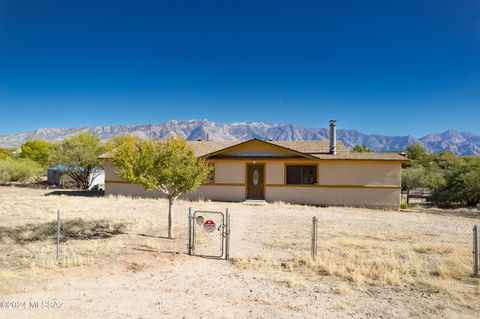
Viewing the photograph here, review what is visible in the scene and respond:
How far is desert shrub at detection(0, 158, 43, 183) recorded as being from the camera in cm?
3681

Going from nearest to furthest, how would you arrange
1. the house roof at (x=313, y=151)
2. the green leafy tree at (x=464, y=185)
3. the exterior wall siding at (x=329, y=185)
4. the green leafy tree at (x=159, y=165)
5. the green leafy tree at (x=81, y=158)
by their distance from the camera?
1. the green leafy tree at (x=159, y=165)
2. the exterior wall siding at (x=329, y=185)
3. the house roof at (x=313, y=151)
4. the green leafy tree at (x=464, y=185)
5. the green leafy tree at (x=81, y=158)

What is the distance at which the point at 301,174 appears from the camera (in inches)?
894

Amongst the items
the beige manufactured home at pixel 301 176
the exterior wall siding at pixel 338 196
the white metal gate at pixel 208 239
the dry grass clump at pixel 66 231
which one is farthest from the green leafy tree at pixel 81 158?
the white metal gate at pixel 208 239

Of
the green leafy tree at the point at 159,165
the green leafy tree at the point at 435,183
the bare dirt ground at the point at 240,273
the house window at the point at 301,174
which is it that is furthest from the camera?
the green leafy tree at the point at 435,183

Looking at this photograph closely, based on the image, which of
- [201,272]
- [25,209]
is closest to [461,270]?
[201,272]

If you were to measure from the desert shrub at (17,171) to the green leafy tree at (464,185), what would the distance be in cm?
4232

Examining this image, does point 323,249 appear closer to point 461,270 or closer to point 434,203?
point 461,270

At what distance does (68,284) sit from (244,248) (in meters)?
5.04

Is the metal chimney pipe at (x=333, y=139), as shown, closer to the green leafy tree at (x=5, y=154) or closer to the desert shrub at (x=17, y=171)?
the desert shrub at (x=17, y=171)

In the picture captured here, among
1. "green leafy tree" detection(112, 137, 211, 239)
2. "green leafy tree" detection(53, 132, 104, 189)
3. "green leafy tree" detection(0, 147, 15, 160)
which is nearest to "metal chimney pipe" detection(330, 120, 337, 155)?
"green leafy tree" detection(112, 137, 211, 239)

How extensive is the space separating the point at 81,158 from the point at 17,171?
11.2 m

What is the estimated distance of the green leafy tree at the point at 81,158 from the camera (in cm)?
3166

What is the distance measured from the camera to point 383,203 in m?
21.8

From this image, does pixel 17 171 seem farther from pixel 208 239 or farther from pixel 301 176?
pixel 208 239
